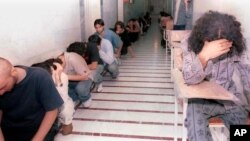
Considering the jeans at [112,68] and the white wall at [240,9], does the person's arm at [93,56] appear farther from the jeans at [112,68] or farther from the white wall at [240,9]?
the white wall at [240,9]

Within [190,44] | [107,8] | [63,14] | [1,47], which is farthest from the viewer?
[107,8]

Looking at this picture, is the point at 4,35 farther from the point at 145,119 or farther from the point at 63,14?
the point at 145,119

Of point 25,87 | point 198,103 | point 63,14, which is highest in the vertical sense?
point 63,14

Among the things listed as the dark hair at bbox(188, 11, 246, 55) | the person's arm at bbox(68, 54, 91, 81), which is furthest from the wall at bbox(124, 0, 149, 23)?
the dark hair at bbox(188, 11, 246, 55)

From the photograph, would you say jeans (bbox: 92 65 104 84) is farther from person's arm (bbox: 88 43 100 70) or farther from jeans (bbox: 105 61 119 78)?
jeans (bbox: 105 61 119 78)

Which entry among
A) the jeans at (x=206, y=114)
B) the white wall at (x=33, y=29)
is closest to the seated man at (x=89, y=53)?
the white wall at (x=33, y=29)

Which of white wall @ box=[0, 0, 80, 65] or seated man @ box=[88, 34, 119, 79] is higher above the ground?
white wall @ box=[0, 0, 80, 65]

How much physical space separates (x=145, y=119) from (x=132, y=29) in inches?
259

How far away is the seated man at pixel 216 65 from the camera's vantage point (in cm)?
185

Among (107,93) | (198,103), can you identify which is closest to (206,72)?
(198,103)

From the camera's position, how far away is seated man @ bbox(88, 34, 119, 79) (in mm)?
4672

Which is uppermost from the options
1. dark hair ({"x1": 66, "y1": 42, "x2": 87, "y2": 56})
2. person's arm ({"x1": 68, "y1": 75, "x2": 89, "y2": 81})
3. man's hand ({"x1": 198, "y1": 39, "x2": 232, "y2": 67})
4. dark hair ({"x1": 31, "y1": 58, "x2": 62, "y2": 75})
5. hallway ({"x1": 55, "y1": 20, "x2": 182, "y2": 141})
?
man's hand ({"x1": 198, "y1": 39, "x2": 232, "y2": 67})

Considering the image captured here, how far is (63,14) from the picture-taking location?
3730mm

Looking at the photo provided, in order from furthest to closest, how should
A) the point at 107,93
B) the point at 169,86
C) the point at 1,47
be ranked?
the point at 169,86 → the point at 107,93 → the point at 1,47
